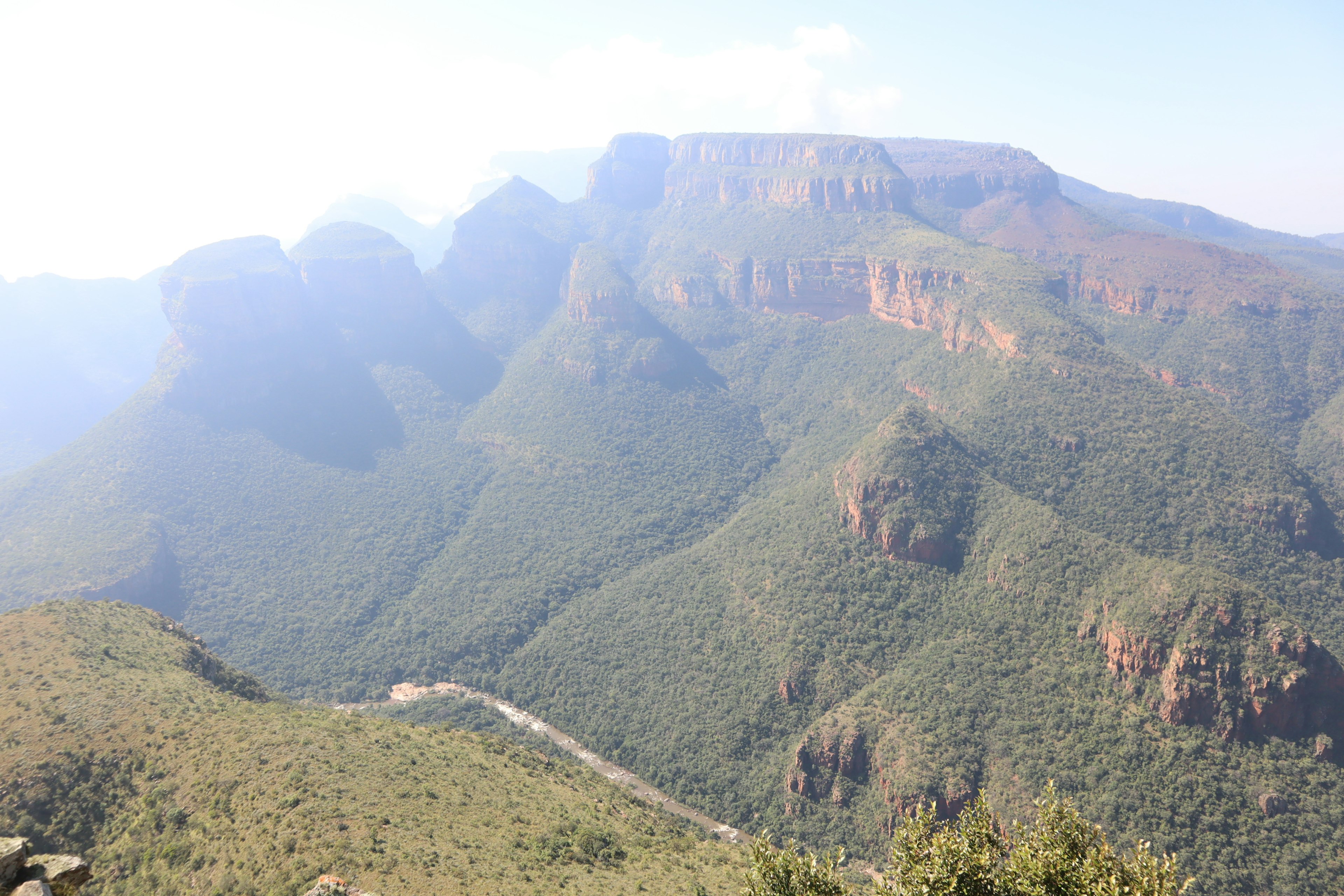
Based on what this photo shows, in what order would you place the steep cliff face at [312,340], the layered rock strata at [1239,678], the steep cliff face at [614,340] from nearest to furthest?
1. the layered rock strata at [1239,678]
2. the steep cliff face at [312,340]
3. the steep cliff face at [614,340]

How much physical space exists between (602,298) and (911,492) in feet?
319

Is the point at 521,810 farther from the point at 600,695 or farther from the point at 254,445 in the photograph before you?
the point at 254,445

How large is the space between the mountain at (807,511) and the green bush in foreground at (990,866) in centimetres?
3422

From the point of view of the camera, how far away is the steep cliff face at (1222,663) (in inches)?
1868

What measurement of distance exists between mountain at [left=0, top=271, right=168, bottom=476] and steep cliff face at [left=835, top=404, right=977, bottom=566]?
617 ft

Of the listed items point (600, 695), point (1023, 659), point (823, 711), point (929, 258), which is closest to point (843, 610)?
point (823, 711)

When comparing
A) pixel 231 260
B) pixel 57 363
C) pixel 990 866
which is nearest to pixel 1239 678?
pixel 990 866

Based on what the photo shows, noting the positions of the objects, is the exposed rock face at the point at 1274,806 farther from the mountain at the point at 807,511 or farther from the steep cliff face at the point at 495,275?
the steep cliff face at the point at 495,275

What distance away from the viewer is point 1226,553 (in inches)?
2795

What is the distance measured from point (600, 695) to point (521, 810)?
3911 cm

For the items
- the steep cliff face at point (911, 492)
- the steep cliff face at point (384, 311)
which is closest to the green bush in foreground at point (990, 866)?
the steep cliff face at point (911, 492)

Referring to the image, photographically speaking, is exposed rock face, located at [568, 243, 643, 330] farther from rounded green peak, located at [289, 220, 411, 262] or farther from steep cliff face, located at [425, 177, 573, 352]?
rounded green peak, located at [289, 220, 411, 262]

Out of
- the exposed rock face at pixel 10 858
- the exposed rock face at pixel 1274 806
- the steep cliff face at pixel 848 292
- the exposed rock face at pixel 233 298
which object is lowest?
the exposed rock face at pixel 1274 806

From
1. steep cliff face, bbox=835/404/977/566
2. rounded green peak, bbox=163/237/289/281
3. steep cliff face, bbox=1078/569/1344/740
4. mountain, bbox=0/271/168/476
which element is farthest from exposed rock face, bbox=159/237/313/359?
steep cliff face, bbox=1078/569/1344/740
